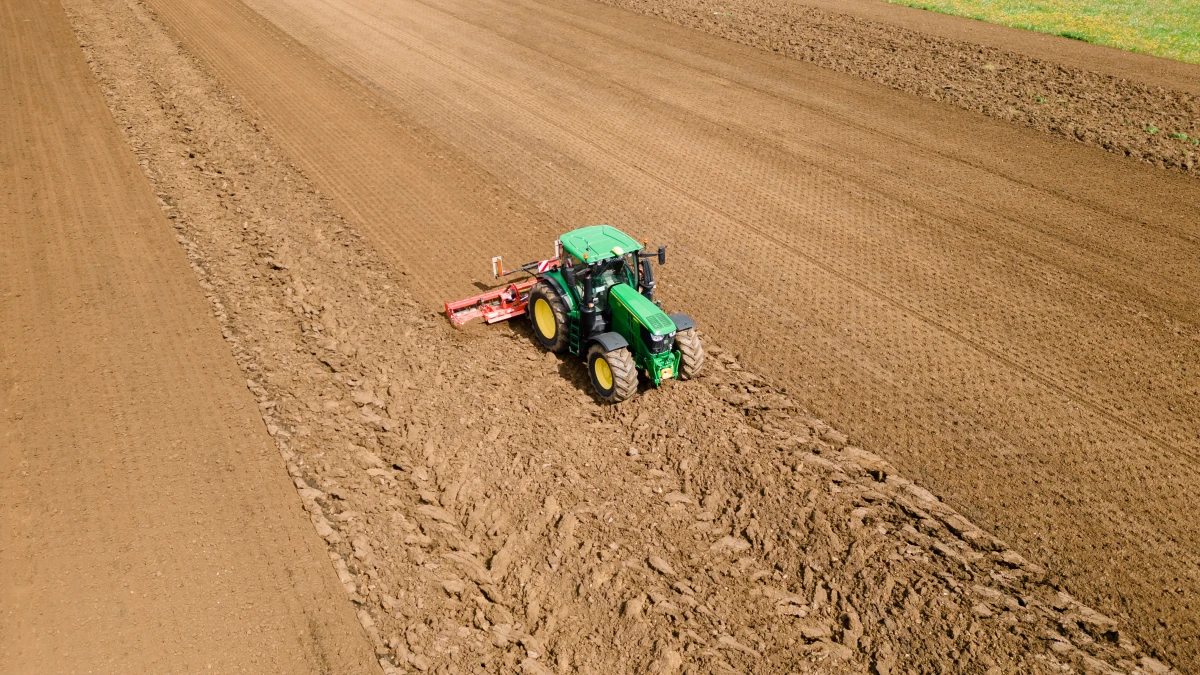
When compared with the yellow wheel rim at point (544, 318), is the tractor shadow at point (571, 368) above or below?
below

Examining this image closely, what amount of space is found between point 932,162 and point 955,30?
11.2 meters

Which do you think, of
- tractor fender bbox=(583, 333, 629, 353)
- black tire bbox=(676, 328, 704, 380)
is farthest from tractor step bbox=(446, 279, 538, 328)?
black tire bbox=(676, 328, 704, 380)

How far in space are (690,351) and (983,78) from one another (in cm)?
1620

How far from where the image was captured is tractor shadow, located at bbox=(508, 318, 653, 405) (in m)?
10.6

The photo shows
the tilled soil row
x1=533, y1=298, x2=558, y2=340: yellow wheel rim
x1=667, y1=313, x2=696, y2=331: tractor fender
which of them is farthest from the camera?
the tilled soil row

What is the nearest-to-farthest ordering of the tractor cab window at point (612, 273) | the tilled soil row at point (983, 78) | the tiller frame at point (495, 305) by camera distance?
the tractor cab window at point (612, 273) < the tiller frame at point (495, 305) < the tilled soil row at point (983, 78)

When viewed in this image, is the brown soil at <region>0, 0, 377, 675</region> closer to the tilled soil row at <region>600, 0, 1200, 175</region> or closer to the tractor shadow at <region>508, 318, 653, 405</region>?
the tractor shadow at <region>508, 318, 653, 405</region>

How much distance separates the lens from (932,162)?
17.1 meters

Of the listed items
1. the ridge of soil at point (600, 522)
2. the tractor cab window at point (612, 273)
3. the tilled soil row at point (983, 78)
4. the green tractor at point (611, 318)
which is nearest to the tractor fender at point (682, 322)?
the green tractor at point (611, 318)

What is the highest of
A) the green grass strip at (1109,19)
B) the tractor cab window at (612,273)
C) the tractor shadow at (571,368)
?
the green grass strip at (1109,19)

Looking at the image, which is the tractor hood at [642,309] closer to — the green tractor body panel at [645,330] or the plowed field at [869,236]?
the green tractor body panel at [645,330]

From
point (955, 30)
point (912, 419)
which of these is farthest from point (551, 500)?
point (955, 30)

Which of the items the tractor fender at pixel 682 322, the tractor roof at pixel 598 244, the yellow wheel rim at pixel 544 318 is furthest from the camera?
the yellow wheel rim at pixel 544 318

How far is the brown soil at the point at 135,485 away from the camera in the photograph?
7445 mm
